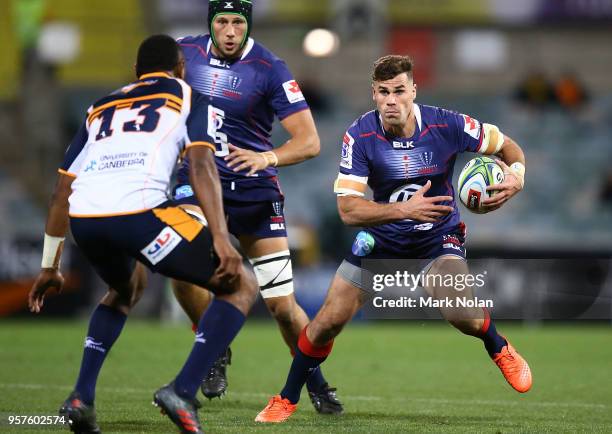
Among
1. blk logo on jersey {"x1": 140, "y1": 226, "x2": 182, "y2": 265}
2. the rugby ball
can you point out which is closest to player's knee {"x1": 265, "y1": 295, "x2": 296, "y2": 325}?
the rugby ball

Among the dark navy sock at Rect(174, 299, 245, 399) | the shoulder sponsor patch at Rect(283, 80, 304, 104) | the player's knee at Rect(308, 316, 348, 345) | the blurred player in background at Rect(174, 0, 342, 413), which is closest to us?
the dark navy sock at Rect(174, 299, 245, 399)

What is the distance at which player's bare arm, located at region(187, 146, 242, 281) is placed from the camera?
5281 millimetres

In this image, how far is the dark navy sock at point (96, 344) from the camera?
578 cm

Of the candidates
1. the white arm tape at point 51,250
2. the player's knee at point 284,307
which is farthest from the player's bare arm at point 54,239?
the player's knee at point 284,307

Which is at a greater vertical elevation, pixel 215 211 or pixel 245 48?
pixel 245 48

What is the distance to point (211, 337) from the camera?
5.46 metres

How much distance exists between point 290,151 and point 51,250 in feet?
5.55

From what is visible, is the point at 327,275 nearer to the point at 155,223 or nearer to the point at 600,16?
the point at 600,16

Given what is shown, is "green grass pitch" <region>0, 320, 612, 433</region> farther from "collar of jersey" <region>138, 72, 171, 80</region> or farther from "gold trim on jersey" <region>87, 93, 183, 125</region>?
"collar of jersey" <region>138, 72, 171, 80</region>

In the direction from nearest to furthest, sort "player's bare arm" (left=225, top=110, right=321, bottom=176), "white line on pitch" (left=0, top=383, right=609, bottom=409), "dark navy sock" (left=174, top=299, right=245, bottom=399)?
"dark navy sock" (left=174, top=299, right=245, bottom=399) < "player's bare arm" (left=225, top=110, right=321, bottom=176) < "white line on pitch" (left=0, top=383, right=609, bottom=409)

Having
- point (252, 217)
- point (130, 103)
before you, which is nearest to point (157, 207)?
point (130, 103)

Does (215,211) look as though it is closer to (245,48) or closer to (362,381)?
(245,48)

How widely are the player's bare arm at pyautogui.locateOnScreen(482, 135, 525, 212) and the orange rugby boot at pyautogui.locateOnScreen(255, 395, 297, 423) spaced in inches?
69.8

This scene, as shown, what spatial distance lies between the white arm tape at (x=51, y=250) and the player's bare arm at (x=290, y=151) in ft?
3.53
